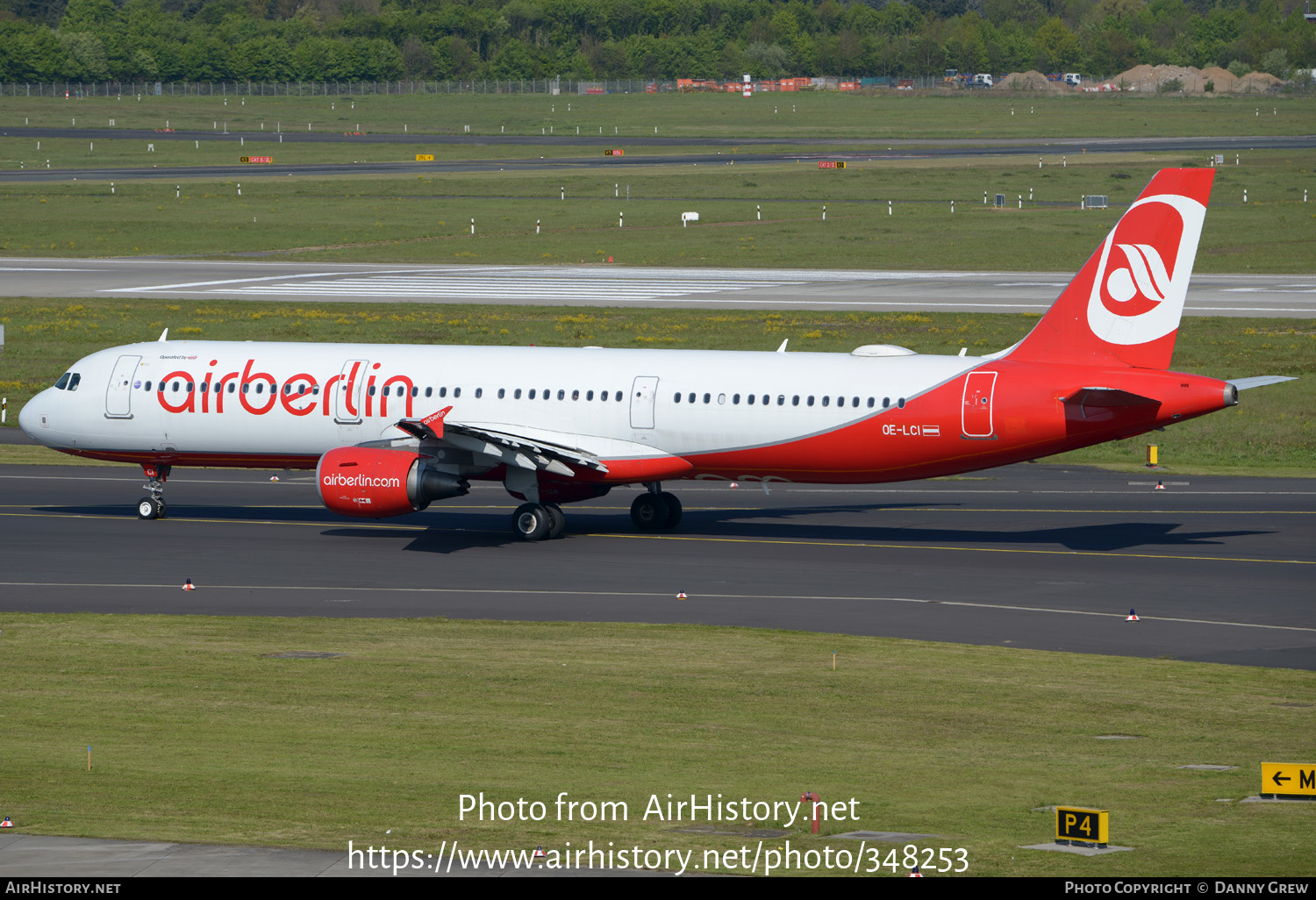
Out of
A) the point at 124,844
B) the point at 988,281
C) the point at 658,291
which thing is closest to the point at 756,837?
the point at 124,844

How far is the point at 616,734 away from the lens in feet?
76.7

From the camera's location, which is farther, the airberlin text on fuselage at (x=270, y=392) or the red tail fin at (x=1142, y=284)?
the airberlin text on fuselage at (x=270, y=392)

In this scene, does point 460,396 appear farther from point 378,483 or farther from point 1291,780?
point 1291,780

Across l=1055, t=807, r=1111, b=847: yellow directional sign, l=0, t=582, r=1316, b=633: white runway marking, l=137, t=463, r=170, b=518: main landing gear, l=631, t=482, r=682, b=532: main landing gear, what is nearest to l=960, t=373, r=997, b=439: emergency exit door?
l=0, t=582, r=1316, b=633: white runway marking

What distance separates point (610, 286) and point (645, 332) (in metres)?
19.1

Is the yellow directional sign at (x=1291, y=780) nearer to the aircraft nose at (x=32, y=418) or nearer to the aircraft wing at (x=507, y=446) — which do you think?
the aircraft wing at (x=507, y=446)

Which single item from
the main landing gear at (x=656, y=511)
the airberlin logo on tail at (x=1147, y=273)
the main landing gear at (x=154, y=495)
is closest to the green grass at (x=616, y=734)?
the main landing gear at (x=656, y=511)

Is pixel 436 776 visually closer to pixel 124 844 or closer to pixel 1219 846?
pixel 124 844

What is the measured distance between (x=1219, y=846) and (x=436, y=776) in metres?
9.10

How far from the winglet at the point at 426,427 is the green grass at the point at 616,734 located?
24.2 ft

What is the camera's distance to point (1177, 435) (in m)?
58.5

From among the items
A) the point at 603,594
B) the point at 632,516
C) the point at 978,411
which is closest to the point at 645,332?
the point at 632,516

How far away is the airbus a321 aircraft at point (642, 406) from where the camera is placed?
38781 millimetres

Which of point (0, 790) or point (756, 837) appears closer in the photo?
point (756, 837)
